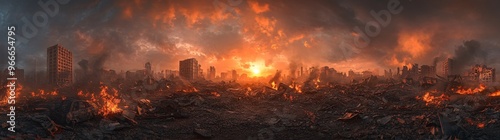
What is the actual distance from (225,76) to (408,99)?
410 ft

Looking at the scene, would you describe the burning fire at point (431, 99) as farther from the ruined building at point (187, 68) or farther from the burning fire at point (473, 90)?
the ruined building at point (187, 68)

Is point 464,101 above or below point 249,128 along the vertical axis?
above

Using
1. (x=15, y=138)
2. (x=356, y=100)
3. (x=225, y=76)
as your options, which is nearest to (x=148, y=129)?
(x=15, y=138)

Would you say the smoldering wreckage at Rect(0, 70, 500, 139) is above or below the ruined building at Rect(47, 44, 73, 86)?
below

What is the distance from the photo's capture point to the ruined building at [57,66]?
4616 centimetres

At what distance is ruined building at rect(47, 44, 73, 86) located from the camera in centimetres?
4616

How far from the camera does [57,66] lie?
4619 cm

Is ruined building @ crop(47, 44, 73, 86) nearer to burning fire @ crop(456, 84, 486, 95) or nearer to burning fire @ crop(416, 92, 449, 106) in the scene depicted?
burning fire @ crop(416, 92, 449, 106)

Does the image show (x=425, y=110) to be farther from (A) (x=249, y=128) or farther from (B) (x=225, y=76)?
(B) (x=225, y=76)

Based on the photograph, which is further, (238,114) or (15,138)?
(238,114)

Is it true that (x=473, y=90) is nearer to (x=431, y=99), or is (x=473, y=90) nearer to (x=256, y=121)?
(x=431, y=99)

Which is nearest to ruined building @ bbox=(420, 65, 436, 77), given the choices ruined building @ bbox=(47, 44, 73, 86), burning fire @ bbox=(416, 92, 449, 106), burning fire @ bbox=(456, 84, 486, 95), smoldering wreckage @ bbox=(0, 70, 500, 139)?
burning fire @ bbox=(456, 84, 486, 95)

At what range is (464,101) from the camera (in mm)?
18391

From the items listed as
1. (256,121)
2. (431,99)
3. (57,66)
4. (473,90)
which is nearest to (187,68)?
(57,66)
